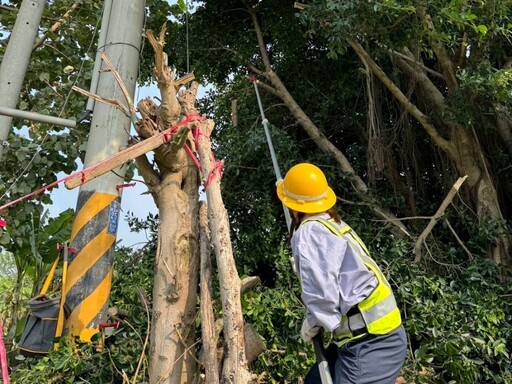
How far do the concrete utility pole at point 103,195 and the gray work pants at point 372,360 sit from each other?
204 centimetres

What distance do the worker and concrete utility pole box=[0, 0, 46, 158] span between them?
9.16ft

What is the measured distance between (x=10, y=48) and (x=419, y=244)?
4.36 metres

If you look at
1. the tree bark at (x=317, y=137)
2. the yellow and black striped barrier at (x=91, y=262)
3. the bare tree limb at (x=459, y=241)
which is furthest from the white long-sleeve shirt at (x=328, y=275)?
the bare tree limb at (x=459, y=241)

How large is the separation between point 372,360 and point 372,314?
22 cm

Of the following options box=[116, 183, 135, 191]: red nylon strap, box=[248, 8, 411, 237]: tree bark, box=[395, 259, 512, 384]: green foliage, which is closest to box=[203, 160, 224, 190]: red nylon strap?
box=[116, 183, 135, 191]: red nylon strap

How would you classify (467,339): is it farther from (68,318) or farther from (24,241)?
(24,241)

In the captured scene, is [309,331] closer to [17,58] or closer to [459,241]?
[17,58]

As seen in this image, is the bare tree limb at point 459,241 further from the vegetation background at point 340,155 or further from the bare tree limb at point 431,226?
the bare tree limb at point 431,226

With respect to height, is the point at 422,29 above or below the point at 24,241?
above

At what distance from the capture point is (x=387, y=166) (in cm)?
640

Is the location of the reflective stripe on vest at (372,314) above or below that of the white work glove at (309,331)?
above

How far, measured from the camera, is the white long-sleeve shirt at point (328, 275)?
247 centimetres

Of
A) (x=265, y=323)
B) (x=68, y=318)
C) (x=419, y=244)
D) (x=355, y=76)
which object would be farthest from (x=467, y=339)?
(x=355, y=76)

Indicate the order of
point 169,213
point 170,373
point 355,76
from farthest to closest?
1. point 355,76
2. point 169,213
3. point 170,373
